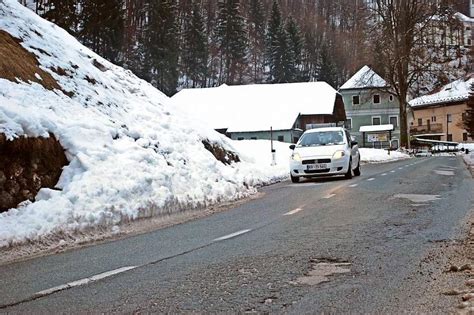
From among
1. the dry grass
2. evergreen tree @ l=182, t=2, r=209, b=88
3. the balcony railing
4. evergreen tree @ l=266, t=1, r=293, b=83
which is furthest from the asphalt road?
the balcony railing

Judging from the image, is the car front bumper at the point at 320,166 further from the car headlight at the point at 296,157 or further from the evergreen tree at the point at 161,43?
the evergreen tree at the point at 161,43

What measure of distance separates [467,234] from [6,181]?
7.37 m

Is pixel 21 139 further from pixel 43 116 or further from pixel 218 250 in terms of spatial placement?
pixel 218 250

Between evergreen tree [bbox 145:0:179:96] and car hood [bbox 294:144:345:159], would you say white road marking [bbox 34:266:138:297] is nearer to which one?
car hood [bbox 294:144:345:159]

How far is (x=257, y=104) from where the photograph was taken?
64500 millimetres

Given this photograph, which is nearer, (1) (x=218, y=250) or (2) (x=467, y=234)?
(1) (x=218, y=250)

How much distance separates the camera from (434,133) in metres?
105

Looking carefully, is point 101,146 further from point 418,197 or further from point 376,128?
point 376,128

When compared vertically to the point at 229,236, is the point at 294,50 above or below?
above

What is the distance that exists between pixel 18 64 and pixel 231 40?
258 feet

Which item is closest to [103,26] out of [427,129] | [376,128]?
[376,128]

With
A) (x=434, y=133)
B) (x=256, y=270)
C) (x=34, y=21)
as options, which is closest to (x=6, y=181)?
(x=256, y=270)

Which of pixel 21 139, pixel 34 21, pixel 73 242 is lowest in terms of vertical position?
pixel 73 242

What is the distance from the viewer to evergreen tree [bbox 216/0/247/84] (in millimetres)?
91000
